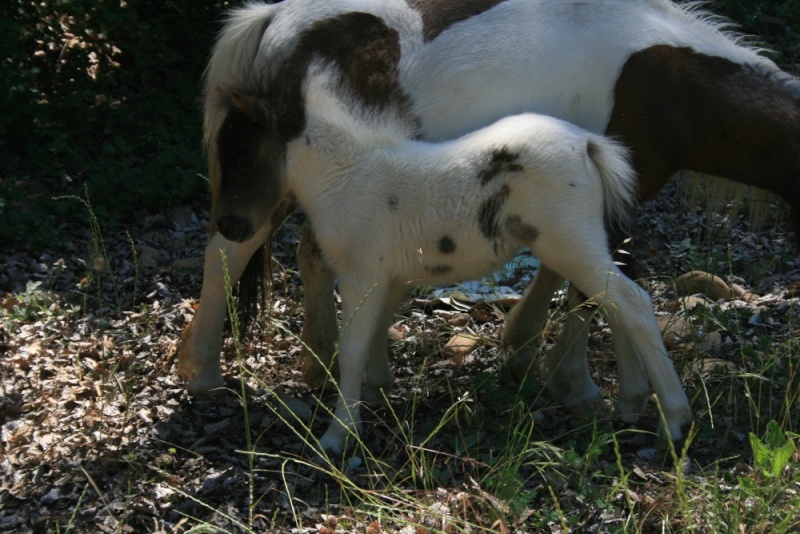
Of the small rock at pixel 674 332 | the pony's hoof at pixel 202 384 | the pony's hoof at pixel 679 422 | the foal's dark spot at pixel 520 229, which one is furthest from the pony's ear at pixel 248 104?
the small rock at pixel 674 332

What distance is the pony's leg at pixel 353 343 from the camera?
3.98m

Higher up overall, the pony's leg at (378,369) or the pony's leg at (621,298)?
the pony's leg at (621,298)

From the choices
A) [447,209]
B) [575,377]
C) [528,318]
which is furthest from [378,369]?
[447,209]

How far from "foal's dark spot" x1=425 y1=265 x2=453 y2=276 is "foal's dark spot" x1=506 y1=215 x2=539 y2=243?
30 centimetres

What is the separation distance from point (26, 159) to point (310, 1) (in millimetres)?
3348

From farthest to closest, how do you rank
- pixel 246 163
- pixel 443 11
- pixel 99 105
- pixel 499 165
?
pixel 99 105 → pixel 443 11 → pixel 246 163 → pixel 499 165

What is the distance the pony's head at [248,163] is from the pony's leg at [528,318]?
4.26 feet

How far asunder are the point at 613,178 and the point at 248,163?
1.43 metres

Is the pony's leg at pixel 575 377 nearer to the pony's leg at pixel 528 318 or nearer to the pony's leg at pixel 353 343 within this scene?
the pony's leg at pixel 528 318

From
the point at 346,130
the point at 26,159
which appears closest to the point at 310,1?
the point at 346,130

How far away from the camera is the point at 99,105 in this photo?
7.25 meters

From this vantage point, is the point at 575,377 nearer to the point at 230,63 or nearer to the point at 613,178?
the point at 613,178

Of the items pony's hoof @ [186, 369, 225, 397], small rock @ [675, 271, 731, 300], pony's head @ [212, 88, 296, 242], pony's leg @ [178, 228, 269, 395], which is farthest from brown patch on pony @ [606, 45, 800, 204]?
pony's hoof @ [186, 369, 225, 397]

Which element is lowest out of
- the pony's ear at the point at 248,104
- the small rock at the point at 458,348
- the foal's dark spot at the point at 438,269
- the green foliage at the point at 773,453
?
the small rock at the point at 458,348
